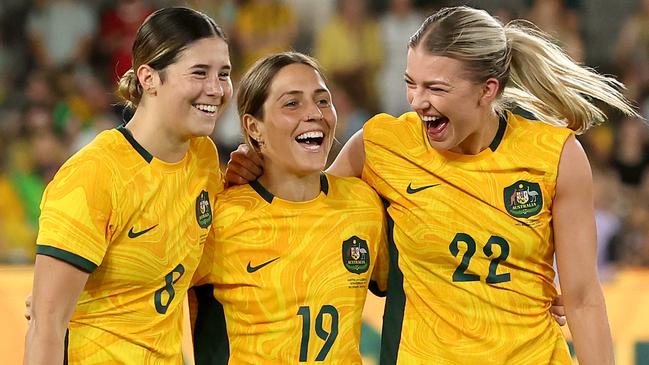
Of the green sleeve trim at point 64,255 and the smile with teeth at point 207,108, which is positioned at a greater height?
the smile with teeth at point 207,108

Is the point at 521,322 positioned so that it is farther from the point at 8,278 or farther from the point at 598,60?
the point at 598,60

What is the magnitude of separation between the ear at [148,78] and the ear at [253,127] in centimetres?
36

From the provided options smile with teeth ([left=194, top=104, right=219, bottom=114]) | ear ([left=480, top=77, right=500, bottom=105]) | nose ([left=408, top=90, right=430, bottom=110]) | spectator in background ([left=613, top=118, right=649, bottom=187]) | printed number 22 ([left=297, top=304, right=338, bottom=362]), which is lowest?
printed number 22 ([left=297, top=304, right=338, bottom=362])

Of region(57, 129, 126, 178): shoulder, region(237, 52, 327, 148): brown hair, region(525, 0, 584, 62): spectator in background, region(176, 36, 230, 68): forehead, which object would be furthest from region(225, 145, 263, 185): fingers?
region(525, 0, 584, 62): spectator in background

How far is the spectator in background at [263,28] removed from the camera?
8.68 m

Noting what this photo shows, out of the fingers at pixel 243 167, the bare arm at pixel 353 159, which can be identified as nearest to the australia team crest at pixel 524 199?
the bare arm at pixel 353 159

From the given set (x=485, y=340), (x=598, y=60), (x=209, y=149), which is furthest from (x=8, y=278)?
(x=598, y=60)

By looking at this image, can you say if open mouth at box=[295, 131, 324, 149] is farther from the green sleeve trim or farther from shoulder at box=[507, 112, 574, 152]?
the green sleeve trim

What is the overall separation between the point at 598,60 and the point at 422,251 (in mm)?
6058

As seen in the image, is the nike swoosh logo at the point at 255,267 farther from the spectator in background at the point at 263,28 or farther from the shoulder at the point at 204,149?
the spectator in background at the point at 263,28

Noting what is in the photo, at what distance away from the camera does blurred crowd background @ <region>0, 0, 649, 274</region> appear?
8.45 metres

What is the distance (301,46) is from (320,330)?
18.7ft

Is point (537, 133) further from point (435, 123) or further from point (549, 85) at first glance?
point (435, 123)

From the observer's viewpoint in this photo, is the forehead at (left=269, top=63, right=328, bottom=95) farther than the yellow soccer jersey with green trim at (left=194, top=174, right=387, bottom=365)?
Yes
